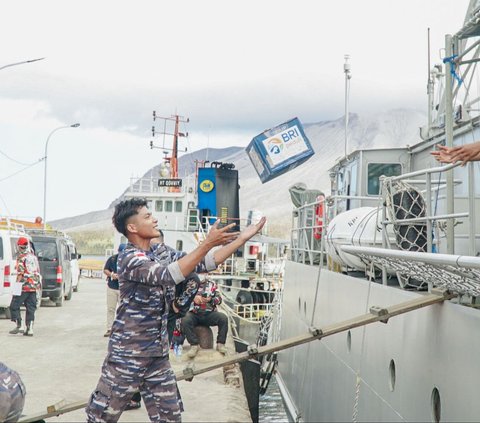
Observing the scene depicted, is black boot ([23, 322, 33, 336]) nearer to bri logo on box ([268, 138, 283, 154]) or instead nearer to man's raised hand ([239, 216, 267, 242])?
man's raised hand ([239, 216, 267, 242])

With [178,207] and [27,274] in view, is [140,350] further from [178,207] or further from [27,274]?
[178,207]

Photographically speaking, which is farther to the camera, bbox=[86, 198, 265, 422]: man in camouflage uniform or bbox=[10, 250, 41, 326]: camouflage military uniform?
bbox=[10, 250, 41, 326]: camouflage military uniform

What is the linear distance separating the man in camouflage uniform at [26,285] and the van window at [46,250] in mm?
6372

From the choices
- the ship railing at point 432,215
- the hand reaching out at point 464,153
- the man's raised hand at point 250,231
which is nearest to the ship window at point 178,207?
the ship railing at point 432,215

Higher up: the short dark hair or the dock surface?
the short dark hair

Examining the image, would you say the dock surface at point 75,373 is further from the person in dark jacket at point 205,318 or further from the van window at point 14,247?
the van window at point 14,247

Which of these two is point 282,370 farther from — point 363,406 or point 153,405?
point 153,405

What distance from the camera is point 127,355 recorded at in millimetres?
4379

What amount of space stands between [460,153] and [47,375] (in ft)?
23.1

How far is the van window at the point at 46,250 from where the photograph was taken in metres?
19.4

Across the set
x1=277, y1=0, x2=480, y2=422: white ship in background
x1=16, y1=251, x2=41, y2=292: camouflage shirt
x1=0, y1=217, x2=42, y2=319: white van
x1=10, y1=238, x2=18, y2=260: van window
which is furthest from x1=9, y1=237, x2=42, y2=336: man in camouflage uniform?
x1=277, y1=0, x2=480, y2=422: white ship in background

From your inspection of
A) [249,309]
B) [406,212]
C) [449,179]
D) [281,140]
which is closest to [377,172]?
[406,212]

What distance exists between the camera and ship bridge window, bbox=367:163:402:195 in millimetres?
12062

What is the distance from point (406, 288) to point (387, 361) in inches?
34.1
